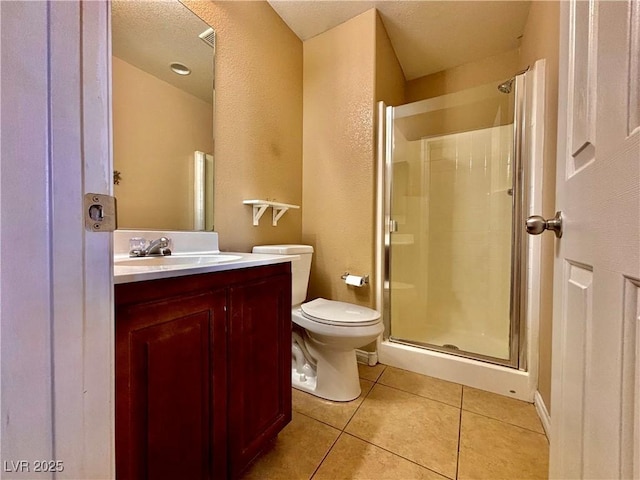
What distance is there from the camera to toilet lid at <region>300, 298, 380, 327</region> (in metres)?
1.35

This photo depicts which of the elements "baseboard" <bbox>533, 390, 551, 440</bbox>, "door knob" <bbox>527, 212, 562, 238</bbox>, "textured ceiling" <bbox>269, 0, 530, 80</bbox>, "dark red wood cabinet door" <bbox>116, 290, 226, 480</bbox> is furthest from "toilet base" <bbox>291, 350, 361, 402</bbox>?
"textured ceiling" <bbox>269, 0, 530, 80</bbox>

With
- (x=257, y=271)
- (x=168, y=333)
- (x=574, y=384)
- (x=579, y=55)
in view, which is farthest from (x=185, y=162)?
(x=574, y=384)

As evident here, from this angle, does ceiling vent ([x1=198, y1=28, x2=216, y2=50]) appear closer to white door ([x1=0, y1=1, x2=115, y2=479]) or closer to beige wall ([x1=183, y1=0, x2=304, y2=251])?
beige wall ([x1=183, y1=0, x2=304, y2=251])

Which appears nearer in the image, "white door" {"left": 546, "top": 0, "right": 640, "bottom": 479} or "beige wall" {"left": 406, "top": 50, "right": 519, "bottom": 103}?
"white door" {"left": 546, "top": 0, "right": 640, "bottom": 479}

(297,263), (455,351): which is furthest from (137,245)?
(455,351)

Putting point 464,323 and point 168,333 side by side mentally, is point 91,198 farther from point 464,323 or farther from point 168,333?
point 464,323

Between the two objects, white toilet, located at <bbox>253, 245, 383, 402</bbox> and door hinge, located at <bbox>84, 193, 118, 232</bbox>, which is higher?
door hinge, located at <bbox>84, 193, 118, 232</bbox>

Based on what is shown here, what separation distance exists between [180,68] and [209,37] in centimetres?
27

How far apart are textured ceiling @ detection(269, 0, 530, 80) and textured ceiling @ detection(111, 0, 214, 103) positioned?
2.43 ft

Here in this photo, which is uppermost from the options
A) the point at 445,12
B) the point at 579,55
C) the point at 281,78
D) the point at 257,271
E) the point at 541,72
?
the point at 445,12

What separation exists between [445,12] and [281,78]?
3.88 feet

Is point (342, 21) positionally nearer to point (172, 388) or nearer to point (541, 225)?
point (541, 225)

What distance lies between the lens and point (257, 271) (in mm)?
953

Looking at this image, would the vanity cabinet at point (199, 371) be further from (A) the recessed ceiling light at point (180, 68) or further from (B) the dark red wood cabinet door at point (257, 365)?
(A) the recessed ceiling light at point (180, 68)
